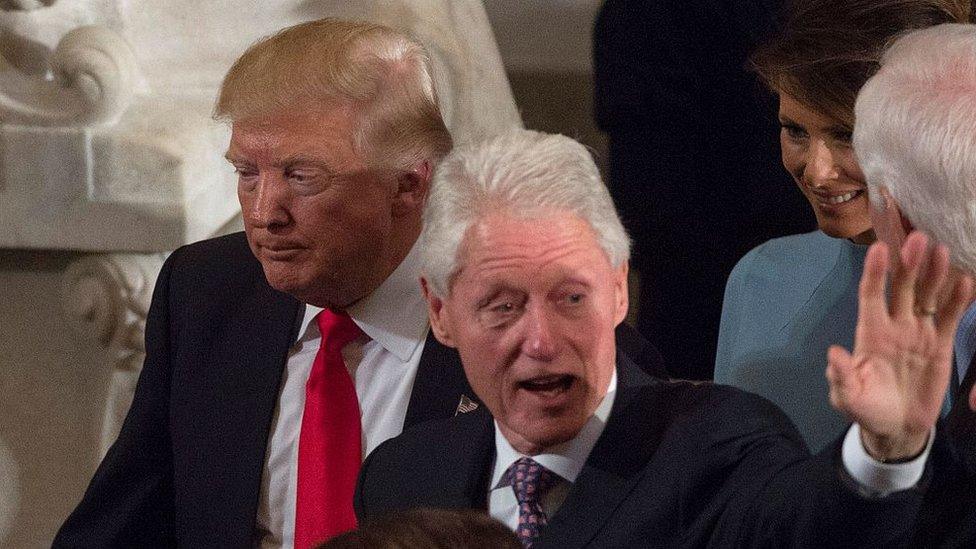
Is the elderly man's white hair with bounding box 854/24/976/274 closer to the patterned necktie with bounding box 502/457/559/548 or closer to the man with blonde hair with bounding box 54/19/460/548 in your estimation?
the patterned necktie with bounding box 502/457/559/548

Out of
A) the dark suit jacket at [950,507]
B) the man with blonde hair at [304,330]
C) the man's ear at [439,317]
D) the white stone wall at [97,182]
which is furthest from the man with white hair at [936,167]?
the white stone wall at [97,182]

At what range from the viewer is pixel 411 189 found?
230 cm

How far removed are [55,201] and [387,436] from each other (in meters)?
1.15

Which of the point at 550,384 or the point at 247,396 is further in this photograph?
the point at 247,396

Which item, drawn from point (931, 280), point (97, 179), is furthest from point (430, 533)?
point (97, 179)

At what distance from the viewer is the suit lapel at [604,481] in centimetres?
175

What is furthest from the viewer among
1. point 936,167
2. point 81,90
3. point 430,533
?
point 81,90

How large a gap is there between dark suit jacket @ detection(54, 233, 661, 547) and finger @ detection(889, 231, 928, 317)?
3.00ft

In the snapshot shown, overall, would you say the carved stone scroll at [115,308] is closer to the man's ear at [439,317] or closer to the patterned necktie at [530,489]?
the man's ear at [439,317]

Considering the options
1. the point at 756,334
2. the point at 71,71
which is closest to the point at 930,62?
the point at 756,334

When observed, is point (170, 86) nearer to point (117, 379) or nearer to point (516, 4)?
point (117, 379)

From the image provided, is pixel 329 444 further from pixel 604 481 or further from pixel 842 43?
pixel 842 43

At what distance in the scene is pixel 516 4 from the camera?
426 centimetres

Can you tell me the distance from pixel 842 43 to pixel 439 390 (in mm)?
701
